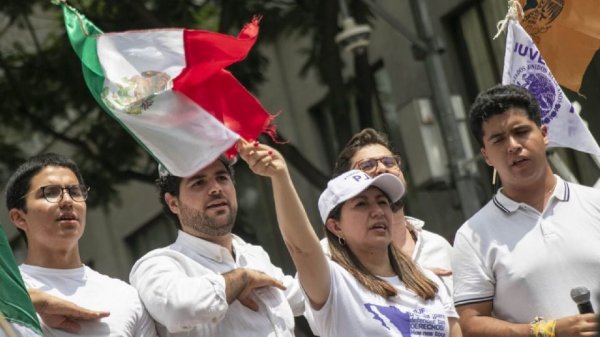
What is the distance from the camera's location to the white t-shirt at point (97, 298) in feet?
20.3

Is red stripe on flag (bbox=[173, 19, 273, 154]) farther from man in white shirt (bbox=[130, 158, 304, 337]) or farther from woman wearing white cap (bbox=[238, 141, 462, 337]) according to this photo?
woman wearing white cap (bbox=[238, 141, 462, 337])

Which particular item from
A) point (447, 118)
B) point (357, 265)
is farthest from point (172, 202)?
point (447, 118)

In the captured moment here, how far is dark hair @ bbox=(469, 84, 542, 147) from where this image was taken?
680cm

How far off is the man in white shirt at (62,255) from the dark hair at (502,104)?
1809mm

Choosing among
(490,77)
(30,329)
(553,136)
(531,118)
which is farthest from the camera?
(490,77)

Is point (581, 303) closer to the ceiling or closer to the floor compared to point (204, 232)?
closer to the floor

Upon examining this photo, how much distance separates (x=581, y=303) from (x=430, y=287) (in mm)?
677

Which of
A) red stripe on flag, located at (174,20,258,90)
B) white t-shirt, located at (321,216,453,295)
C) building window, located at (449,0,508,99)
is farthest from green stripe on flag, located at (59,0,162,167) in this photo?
building window, located at (449,0,508,99)

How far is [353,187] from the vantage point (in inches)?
251

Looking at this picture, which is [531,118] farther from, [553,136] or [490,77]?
[490,77]

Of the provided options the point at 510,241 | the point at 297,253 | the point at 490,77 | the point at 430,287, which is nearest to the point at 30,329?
the point at 297,253

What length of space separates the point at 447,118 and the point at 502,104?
650cm

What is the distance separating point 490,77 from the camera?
14680 millimetres

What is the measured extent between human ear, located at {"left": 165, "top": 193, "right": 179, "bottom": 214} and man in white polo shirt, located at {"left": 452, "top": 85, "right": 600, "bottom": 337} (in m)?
1.30
